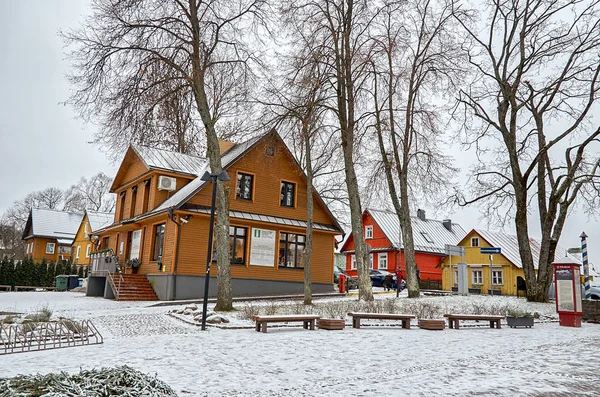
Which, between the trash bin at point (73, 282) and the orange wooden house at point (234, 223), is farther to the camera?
the trash bin at point (73, 282)

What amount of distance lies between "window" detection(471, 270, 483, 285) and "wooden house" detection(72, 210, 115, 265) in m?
29.2

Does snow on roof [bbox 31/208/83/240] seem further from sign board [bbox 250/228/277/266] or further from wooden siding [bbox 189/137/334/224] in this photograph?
sign board [bbox 250/228/277/266]

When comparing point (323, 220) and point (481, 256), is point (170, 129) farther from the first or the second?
point (481, 256)

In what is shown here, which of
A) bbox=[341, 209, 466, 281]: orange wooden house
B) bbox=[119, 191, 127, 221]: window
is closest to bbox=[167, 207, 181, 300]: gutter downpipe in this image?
bbox=[119, 191, 127, 221]: window

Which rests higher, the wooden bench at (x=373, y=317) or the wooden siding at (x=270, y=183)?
the wooden siding at (x=270, y=183)

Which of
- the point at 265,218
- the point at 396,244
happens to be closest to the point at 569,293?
the point at 265,218

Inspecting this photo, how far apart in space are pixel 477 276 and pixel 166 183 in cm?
2593

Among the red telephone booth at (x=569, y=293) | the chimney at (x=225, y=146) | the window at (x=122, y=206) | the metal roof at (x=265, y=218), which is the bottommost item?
the red telephone booth at (x=569, y=293)

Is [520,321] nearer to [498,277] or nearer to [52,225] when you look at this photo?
[498,277]

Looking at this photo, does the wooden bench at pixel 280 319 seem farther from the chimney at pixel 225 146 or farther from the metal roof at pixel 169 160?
the chimney at pixel 225 146

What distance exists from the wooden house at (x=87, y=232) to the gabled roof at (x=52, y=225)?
16.3ft

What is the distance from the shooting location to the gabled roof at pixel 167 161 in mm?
25359

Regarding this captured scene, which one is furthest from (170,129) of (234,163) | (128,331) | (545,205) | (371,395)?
(371,395)

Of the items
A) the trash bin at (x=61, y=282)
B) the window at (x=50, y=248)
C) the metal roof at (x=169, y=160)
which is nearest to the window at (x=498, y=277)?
the metal roof at (x=169, y=160)
